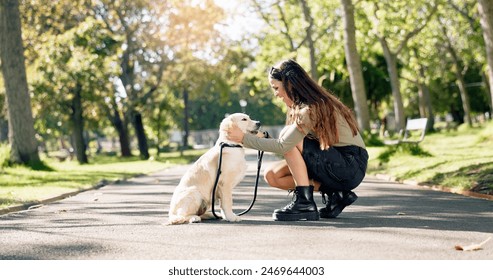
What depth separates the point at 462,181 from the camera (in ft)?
42.3

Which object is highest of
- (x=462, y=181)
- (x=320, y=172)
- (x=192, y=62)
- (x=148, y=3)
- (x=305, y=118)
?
(x=148, y=3)

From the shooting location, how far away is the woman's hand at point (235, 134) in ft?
24.9

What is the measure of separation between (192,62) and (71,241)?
3445cm

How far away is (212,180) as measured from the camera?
7910 millimetres

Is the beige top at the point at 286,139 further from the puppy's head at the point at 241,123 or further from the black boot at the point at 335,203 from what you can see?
the black boot at the point at 335,203

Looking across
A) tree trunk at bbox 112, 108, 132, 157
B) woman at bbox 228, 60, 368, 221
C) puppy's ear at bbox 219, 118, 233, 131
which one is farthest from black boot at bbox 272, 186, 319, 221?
tree trunk at bbox 112, 108, 132, 157

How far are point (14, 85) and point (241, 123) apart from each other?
17.9 metres

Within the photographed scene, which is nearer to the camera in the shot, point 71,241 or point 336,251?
point 336,251

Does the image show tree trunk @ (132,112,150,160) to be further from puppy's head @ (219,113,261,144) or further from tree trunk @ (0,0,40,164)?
puppy's head @ (219,113,261,144)

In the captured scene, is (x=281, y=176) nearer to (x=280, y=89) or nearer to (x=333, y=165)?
(x=333, y=165)

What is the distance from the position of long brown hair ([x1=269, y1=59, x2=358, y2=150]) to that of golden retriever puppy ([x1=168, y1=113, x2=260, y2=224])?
1.79ft

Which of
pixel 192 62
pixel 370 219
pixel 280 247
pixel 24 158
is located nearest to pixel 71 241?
pixel 280 247

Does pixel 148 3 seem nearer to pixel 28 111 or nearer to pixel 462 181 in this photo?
pixel 28 111

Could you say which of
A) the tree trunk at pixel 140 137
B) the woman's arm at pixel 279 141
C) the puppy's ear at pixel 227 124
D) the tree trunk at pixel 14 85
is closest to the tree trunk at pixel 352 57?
the tree trunk at pixel 14 85
